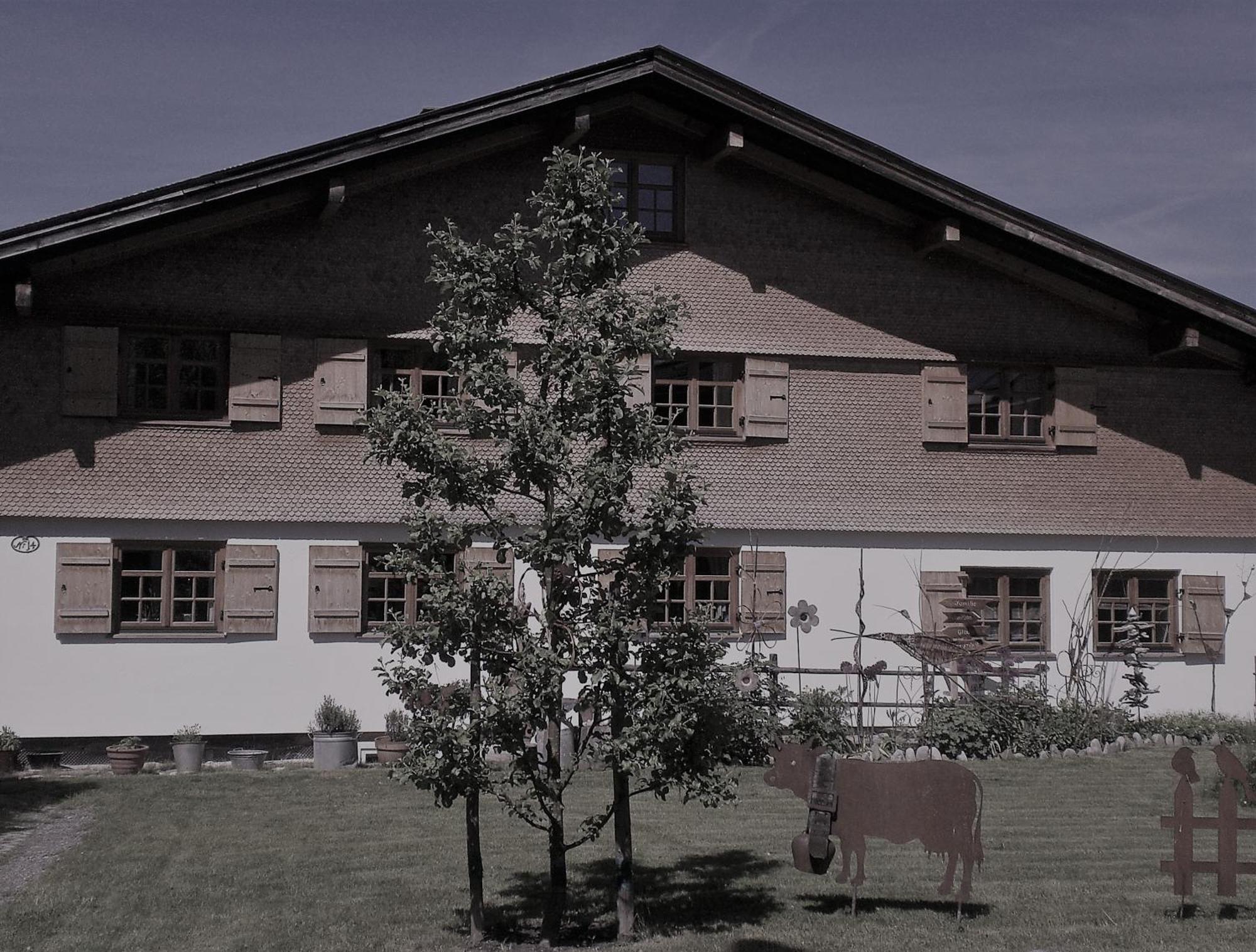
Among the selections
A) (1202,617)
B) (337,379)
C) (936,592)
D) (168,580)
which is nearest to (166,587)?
(168,580)

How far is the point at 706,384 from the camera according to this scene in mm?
18516

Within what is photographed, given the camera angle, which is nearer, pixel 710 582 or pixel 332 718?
pixel 332 718

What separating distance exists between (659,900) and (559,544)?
9.23 feet

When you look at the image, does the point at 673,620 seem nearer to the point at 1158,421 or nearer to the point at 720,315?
the point at 720,315

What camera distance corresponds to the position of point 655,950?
815 centimetres

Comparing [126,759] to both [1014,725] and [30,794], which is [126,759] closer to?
[30,794]

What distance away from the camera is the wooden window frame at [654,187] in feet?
60.8

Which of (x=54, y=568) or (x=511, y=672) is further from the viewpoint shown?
(x=54, y=568)

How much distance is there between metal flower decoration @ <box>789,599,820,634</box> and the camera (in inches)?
713

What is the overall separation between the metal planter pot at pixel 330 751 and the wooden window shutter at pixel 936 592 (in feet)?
25.1

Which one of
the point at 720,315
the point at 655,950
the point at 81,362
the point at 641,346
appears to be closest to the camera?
the point at 655,950

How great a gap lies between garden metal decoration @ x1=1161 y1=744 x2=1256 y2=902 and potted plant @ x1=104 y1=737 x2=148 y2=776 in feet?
38.7

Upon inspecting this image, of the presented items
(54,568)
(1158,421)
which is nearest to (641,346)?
(54,568)

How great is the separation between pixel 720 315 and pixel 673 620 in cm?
1005
